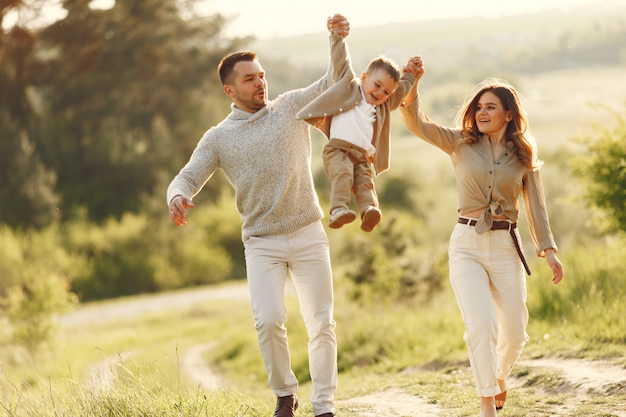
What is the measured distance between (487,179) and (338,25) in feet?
4.32

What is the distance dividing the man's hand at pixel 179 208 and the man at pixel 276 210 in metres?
0.01

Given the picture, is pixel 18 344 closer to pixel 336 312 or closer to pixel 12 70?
pixel 336 312

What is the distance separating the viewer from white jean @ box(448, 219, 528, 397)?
5.62 m

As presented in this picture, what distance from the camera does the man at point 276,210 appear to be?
225 inches

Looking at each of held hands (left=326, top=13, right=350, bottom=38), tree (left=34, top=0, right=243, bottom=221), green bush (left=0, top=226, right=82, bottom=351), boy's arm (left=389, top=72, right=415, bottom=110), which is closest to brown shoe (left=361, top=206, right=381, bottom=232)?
boy's arm (left=389, top=72, right=415, bottom=110)

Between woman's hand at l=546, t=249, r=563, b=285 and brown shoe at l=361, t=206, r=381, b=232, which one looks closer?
brown shoe at l=361, t=206, r=381, b=232

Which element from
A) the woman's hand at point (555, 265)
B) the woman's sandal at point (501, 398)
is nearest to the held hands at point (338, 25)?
the woman's hand at point (555, 265)

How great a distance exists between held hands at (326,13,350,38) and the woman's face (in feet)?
3.15

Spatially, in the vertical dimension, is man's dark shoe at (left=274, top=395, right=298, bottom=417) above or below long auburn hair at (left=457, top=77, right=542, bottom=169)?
below

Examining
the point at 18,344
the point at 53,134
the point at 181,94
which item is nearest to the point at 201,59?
the point at 181,94

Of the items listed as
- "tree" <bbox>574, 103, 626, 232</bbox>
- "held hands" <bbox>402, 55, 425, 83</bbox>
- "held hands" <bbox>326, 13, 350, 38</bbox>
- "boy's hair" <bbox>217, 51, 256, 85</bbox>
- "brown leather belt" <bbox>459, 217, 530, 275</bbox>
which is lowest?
"tree" <bbox>574, 103, 626, 232</bbox>

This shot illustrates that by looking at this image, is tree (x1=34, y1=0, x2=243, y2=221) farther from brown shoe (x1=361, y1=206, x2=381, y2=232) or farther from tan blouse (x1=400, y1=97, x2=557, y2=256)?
brown shoe (x1=361, y1=206, x2=381, y2=232)

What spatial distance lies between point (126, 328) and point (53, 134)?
16.5 meters

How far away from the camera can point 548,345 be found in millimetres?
9242
